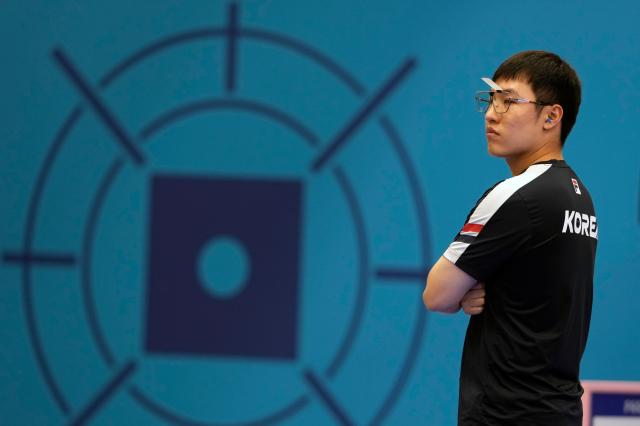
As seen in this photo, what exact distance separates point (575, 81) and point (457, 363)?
1597 millimetres

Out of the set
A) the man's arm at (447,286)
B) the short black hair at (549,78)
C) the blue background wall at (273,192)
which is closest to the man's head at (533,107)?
the short black hair at (549,78)

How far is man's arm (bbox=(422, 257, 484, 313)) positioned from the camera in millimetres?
1670

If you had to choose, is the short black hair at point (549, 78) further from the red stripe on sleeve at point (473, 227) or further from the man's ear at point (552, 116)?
the red stripe on sleeve at point (473, 227)

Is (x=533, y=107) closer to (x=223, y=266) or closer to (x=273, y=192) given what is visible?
(x=273, y=192)

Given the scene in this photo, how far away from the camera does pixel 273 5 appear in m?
3.18

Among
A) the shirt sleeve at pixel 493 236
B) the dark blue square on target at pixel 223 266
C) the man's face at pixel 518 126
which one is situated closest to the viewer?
the shirt sleeve at pixel 493 236

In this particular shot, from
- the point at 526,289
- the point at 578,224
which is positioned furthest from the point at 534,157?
the point at 526,289

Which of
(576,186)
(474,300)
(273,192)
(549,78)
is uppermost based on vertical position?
(549,78)

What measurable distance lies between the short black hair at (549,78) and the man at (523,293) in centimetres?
13

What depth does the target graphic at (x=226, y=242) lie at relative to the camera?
315cm

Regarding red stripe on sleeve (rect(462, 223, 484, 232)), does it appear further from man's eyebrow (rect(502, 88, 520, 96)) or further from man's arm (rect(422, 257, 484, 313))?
man's eyebrow (rect(502, 88, 520, 96))

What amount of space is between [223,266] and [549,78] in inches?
69.7

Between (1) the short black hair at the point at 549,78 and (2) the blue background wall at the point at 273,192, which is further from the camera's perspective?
(2) the blue background wall at the point at 273,192

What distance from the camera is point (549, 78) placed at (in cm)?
177
